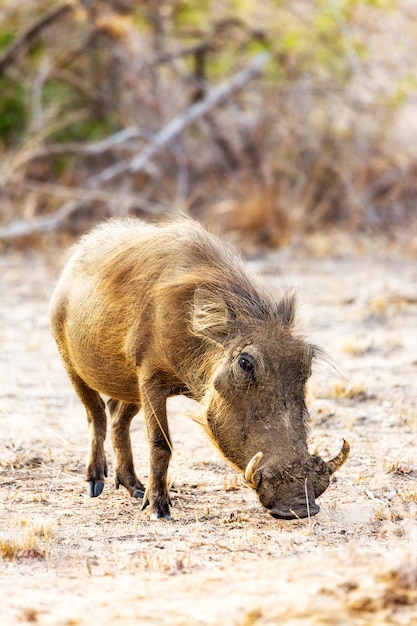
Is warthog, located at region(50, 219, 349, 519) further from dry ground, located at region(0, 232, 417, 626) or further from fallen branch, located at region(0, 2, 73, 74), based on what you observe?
fallen branch, located at region(0, 2, 73, 74)

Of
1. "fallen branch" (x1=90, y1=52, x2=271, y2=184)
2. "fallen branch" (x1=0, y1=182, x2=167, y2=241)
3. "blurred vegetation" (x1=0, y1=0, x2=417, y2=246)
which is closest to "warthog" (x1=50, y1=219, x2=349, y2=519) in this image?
"fallen branch" (x1=0, y1=182, x2=167, y2=241)

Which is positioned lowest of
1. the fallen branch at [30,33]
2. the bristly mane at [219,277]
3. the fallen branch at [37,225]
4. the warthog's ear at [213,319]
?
the warthog's ear at [213,319]

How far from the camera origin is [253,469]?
3889 millimetres

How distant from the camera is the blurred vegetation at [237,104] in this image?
43.3 ft

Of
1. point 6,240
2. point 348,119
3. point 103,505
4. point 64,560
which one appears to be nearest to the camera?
point 64,560

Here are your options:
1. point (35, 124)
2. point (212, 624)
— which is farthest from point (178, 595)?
point (35, 124)

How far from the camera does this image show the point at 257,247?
12.5m

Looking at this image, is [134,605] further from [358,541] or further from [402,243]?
[402,243]

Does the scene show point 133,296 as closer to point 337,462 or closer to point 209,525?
point 209,525

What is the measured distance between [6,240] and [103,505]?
7.80 meters

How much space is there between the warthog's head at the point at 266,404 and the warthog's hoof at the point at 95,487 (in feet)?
3.08

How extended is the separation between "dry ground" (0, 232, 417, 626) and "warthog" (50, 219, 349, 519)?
177mm

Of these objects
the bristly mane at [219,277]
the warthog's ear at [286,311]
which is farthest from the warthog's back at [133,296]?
the warthog's ear at [286,311]

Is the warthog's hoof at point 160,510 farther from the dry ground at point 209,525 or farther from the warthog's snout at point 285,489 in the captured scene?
the warthog's snout at point 285,489
